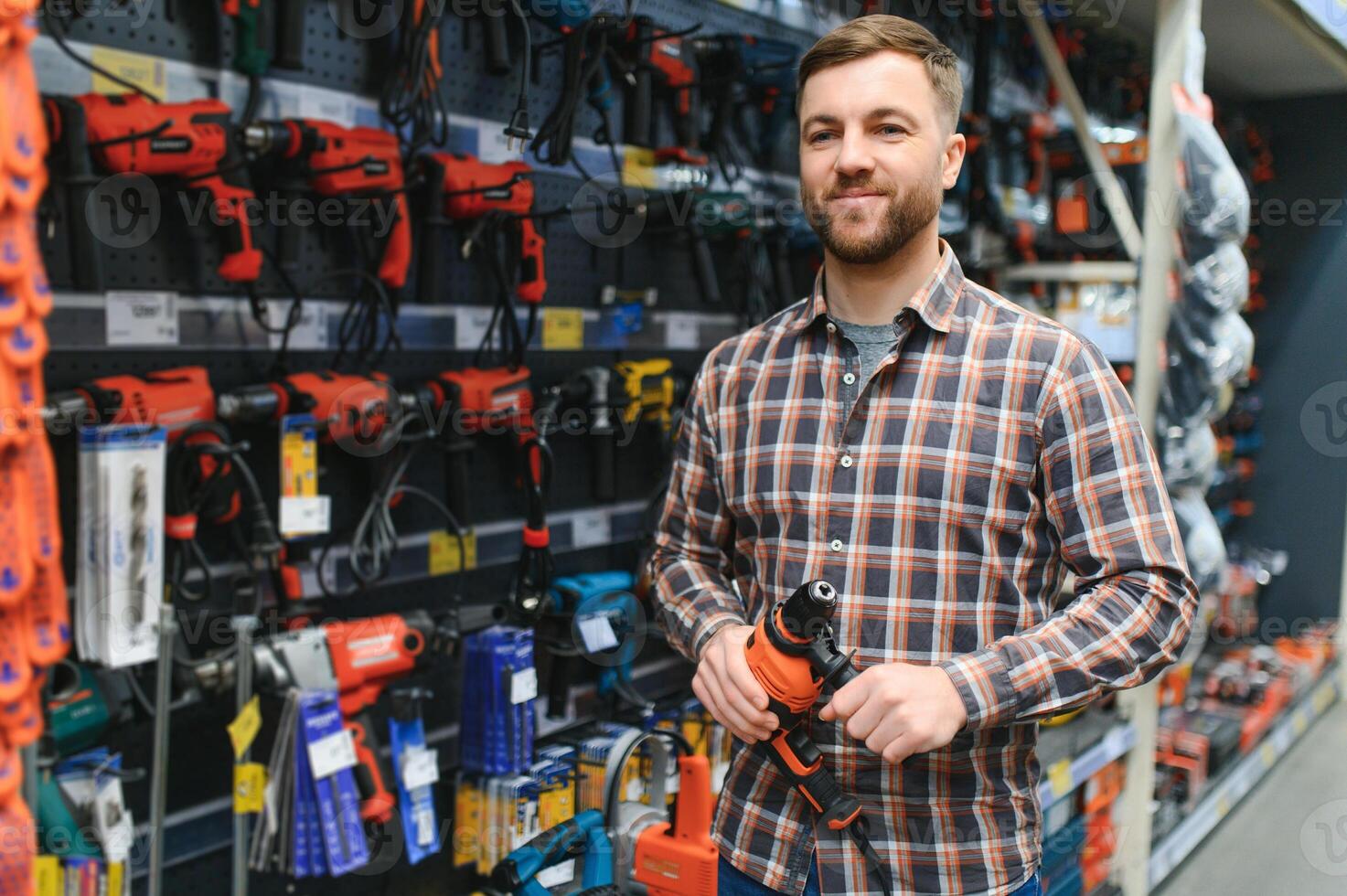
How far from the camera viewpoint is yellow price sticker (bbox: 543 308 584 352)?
→ 9.02ft

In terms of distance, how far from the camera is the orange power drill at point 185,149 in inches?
68.6

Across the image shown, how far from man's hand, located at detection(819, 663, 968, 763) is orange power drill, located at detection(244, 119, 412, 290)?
1.46 m

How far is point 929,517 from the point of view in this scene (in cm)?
131

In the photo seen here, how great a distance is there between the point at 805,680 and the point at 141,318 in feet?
4.69

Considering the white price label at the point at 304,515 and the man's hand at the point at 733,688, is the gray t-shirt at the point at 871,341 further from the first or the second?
the white price label at the point at 304,515

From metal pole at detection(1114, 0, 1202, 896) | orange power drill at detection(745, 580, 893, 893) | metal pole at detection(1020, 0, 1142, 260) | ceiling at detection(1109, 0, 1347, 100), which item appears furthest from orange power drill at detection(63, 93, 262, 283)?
ceiling at detection(1109, 0, 1347, 100)

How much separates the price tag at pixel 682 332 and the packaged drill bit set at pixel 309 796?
5.09 feet

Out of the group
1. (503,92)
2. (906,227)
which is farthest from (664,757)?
(503,92)

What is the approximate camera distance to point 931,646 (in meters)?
1.31

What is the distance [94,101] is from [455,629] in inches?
46.4

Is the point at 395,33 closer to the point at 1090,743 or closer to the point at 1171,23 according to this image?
the point at 1171,23
